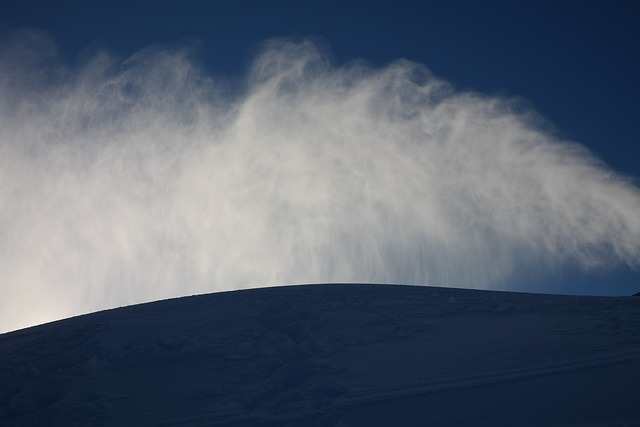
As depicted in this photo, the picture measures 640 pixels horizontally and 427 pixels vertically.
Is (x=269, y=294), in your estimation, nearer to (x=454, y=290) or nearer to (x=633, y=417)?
(x=454, y=290)

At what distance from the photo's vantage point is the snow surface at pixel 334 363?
1240 centimetres

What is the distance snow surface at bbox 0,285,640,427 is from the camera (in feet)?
40.7

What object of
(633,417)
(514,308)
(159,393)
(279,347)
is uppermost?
(514,308)

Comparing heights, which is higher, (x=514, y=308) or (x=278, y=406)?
(x=514, y=308)

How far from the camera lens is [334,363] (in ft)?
48.6

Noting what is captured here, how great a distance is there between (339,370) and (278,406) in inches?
77.6

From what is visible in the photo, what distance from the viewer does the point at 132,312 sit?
1931 cm

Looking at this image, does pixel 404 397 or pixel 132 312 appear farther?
pixel 132 312

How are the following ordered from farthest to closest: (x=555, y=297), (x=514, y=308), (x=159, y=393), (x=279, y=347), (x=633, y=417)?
(x=555, y=297)
(x=514, y=308)
(x=279, y=347)
(x=159, y=393)
(x=633, y=417)

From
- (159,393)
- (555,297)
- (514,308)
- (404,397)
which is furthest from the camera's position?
(555,297)

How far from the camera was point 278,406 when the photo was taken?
12969mm

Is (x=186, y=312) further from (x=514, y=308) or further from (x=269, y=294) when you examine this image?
(x=514, y=308)

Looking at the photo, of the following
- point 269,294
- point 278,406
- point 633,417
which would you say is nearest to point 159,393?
point 278,406

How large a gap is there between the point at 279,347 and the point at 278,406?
2735 mm
